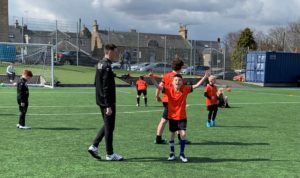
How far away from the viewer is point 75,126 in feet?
42.4

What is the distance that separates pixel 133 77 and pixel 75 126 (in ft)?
86.9

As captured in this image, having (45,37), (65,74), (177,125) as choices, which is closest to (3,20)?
(45,37)

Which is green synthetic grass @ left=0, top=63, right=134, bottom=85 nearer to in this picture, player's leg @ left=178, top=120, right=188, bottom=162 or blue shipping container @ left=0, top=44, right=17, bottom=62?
blue shipping container @ left=0, top=44, right=17, bottom=62

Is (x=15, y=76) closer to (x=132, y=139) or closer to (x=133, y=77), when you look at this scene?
(x=133, y=77)

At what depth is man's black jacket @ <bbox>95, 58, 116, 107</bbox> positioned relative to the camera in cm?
774

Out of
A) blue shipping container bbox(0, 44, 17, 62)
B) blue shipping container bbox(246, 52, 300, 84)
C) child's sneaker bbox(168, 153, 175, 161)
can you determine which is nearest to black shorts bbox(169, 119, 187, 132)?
child's sneaker bbox(168, 153, 175, 161)

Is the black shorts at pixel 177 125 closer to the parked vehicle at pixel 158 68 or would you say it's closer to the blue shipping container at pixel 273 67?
the blue shipping container at pixel 273 67

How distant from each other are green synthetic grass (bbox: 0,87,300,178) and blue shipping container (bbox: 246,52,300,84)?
2911 centimetres

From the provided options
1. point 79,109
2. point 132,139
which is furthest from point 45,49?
point 132,139

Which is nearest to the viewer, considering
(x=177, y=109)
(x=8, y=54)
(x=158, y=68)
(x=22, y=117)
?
(x=177, y=109)

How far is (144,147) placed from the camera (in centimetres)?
967

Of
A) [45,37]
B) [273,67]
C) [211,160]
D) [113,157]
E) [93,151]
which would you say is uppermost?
[45,37]

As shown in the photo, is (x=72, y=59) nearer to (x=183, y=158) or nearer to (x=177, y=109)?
(x=177, y=109)

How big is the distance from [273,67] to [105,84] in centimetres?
3972
